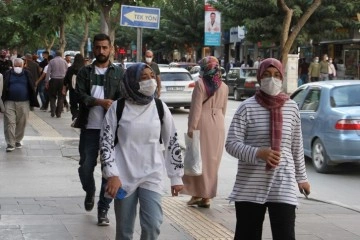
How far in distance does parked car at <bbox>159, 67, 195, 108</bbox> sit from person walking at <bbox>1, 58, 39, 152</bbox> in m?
10.7

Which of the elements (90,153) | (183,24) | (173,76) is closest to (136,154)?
(90,153)

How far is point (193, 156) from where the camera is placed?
7707mm

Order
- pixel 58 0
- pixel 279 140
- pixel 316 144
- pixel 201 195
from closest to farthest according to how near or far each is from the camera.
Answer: pixel 279 140 → pixel 201 195 → pixel 316 144 → pixel 58 0

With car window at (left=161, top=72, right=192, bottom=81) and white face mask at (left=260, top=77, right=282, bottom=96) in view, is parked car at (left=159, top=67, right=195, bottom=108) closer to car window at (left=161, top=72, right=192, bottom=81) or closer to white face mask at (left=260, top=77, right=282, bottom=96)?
car window at (left=161, top=72, right=192, bottom=81)

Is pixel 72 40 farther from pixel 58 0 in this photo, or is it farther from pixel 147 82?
pixel 147 82

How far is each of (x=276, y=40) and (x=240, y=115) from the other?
33.1 m

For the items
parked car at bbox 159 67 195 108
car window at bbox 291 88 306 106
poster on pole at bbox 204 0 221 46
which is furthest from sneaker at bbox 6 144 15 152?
poster on pole at bbox 204 0 221 46

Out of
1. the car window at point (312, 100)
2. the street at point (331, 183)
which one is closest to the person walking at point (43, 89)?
the street at point (331, 183)

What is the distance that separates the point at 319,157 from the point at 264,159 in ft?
22.8

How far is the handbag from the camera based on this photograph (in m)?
→ 7.71

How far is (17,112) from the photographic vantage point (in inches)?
504

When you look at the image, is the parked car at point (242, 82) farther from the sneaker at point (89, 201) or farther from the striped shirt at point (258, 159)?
the striped shirt at point (258, 159)

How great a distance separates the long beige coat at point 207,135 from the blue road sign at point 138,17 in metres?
6.33

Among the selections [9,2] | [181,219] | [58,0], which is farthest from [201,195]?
[9,2]
